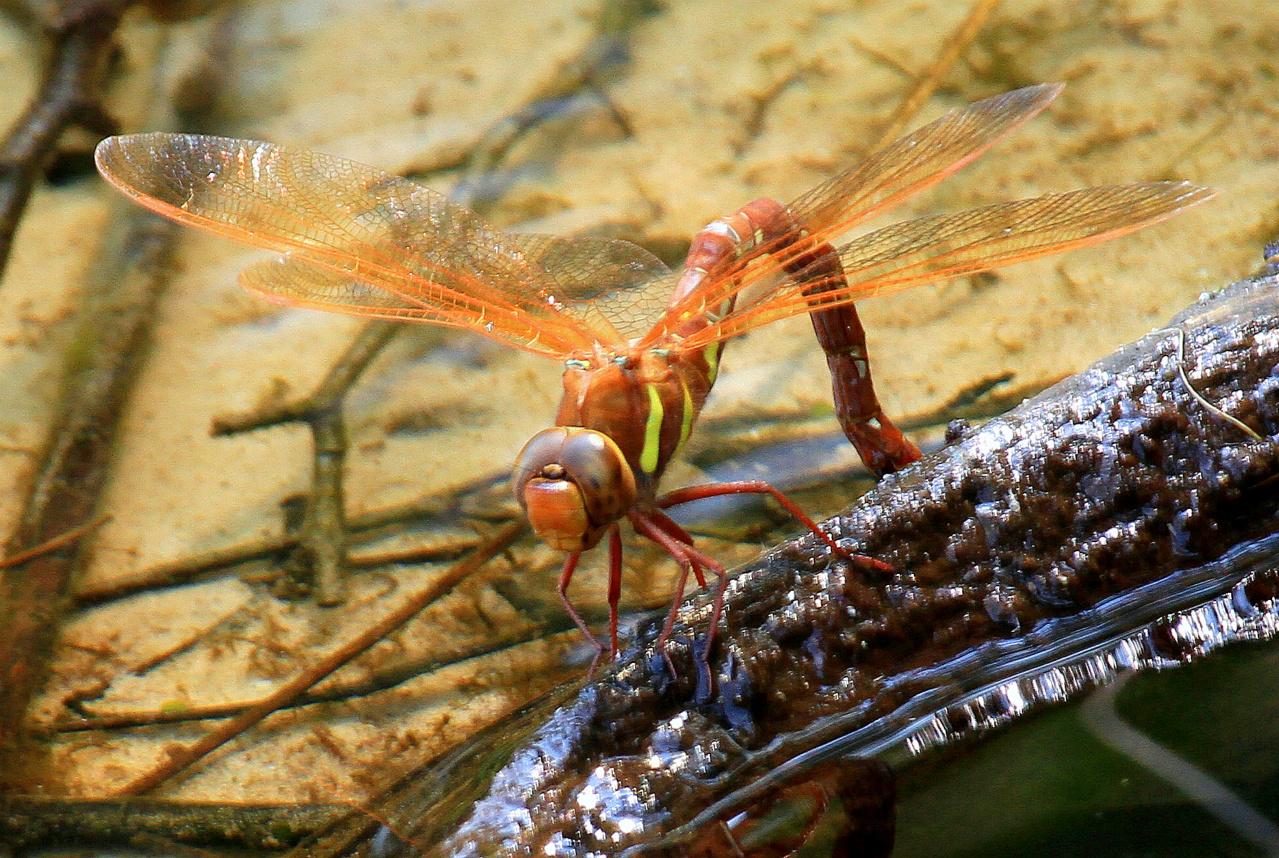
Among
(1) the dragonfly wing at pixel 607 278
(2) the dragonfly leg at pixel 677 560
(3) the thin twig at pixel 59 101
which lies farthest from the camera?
(3) the thin twig at pixel 59 101

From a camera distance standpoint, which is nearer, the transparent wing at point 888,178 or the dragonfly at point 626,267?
the dragonfly at point 626,267

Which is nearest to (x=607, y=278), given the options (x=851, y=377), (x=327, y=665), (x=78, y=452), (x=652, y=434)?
(x=652, y=434)

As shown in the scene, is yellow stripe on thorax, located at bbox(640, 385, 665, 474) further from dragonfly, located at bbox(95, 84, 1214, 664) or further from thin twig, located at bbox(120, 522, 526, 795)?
thin twig, located at bbox(120, 522, 526, 795)

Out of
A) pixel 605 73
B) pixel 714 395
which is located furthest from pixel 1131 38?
pixel 714 395

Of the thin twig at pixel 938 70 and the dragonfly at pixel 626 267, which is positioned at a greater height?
the thin twig at pixel 938 70

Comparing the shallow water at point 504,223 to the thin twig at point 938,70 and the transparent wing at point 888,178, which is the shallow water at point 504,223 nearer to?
the thin twig at point 938,70

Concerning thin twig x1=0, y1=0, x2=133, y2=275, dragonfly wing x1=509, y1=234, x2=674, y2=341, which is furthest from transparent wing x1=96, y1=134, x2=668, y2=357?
thin twig x1=0, y1=0, x2=133, y2=275

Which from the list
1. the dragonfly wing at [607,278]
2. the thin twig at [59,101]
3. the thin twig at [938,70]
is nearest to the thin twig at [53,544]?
the thin twig at [59,101]
